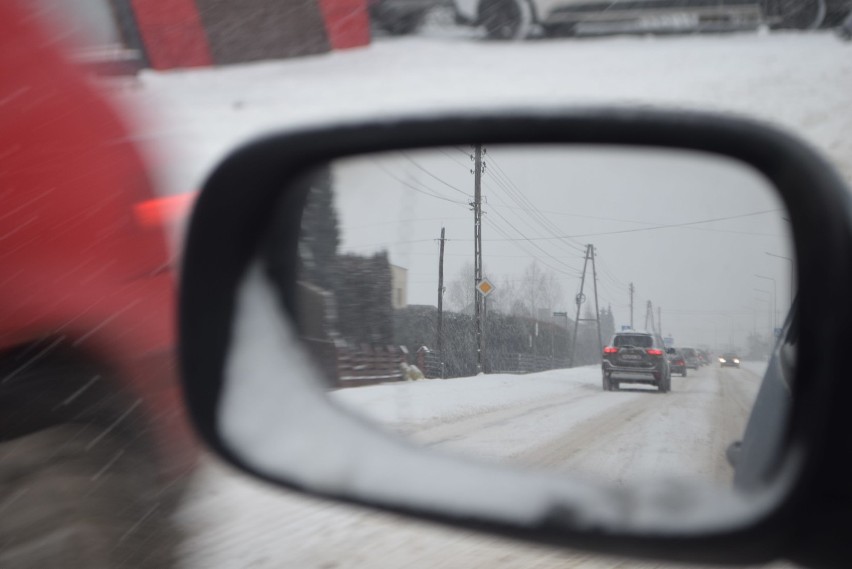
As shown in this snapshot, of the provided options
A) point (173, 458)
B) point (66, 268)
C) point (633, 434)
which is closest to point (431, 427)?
point (633, 434)

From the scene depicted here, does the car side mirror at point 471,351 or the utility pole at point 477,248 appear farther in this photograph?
the utility pole at point 477,248

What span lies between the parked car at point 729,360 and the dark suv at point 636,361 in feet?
0.38

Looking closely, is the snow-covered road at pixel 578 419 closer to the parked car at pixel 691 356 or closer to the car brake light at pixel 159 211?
the parked car at pixel 691 356

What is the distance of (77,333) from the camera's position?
2811mm

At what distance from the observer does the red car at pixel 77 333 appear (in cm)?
267

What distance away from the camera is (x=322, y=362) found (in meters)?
1.95

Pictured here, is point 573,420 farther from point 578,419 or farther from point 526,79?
point 526,79

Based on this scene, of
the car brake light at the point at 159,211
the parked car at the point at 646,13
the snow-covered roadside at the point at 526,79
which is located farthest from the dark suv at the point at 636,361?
the parked car at the point at 646,13

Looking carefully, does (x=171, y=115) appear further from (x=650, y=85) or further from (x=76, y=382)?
(x=76, y=382)

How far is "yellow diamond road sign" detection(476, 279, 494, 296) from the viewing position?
1.76 m

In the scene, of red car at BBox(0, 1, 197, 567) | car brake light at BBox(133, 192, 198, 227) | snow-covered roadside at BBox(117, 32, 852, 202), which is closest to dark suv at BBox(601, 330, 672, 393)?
red car at BBox(0, 1, 197, 567)

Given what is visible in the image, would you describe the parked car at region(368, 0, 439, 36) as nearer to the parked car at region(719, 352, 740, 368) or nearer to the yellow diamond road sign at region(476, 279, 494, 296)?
the yellow diamond road sign at region(476, 279, 494, 296)

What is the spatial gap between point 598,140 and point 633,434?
51cm

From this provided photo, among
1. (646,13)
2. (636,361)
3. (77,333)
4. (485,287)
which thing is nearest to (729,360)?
(636,361)
